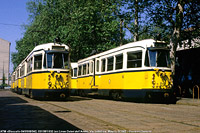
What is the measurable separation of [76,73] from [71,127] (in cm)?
2184

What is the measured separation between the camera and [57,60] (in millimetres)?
18359

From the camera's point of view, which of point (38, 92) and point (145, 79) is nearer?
point (145, 79)

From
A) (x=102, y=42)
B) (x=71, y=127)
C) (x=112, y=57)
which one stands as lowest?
(x=71, y=127)

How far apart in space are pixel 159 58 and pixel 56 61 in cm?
594

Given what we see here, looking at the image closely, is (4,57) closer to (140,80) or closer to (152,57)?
(140,80)

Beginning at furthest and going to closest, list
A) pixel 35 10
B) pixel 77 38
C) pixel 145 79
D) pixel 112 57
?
pixel 35 10 → pixel 77 38 → pixel 112 57 → pixel 145 79

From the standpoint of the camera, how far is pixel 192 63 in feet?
79.8

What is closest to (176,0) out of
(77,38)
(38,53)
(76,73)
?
(38,53)

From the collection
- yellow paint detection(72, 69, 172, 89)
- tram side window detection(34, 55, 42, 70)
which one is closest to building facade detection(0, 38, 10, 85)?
tram side window detection(34, 55, 42, 70)

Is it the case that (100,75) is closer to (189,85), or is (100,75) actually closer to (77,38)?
(189,85)

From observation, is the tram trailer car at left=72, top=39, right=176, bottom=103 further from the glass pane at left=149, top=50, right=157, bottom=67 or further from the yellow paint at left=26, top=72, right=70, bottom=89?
the yellow paint at left=26, top=72, right=70, bottom=89

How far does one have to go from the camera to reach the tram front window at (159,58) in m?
17.2

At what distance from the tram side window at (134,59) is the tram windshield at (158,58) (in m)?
0.61

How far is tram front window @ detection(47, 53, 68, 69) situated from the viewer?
18.2 meters
